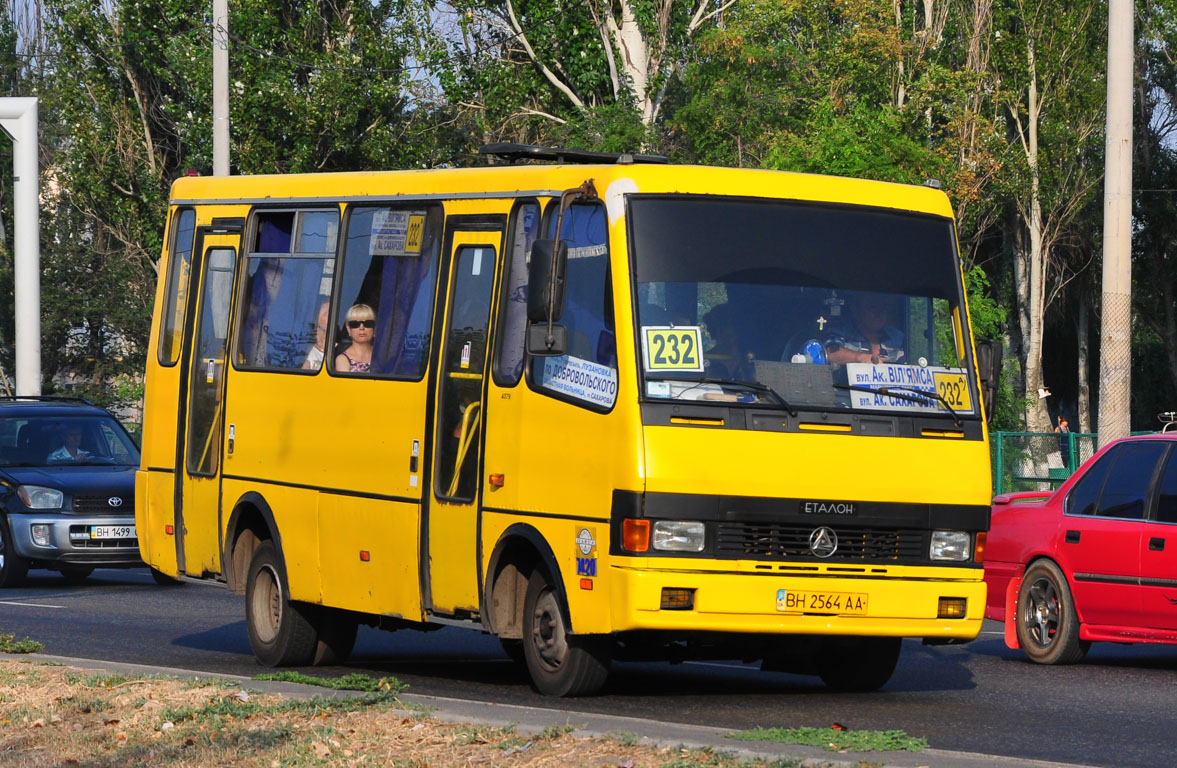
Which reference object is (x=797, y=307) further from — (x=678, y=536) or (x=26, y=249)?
(x=26, y=249)

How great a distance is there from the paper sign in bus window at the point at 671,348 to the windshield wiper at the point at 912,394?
2.48ft

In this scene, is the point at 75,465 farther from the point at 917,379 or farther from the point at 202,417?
the point at 917,379

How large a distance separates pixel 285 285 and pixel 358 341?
3.81 ft

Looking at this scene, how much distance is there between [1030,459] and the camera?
29.4m

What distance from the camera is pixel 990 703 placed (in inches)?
441

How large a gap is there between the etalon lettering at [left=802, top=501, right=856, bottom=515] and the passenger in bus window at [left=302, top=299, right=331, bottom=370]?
371 centimetres

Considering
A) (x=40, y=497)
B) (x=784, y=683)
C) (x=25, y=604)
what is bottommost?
(x=25, y=604)

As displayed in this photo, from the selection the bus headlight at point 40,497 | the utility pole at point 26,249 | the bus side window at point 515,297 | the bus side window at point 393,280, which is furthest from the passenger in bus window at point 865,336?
the utility pole at point 26,249

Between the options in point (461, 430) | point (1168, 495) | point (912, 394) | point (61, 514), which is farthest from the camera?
point (61, 514)

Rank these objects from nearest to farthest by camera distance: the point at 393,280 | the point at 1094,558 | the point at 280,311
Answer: the point at 393,280
the point at 280,311
the point at 1094,558

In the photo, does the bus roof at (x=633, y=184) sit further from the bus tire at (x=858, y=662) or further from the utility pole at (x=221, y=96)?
the utility pole at (x=221, y=96)

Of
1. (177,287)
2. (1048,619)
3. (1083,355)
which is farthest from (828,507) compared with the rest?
(1083,355)

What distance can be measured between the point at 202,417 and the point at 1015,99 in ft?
133

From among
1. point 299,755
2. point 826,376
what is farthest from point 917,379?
point 299,755
